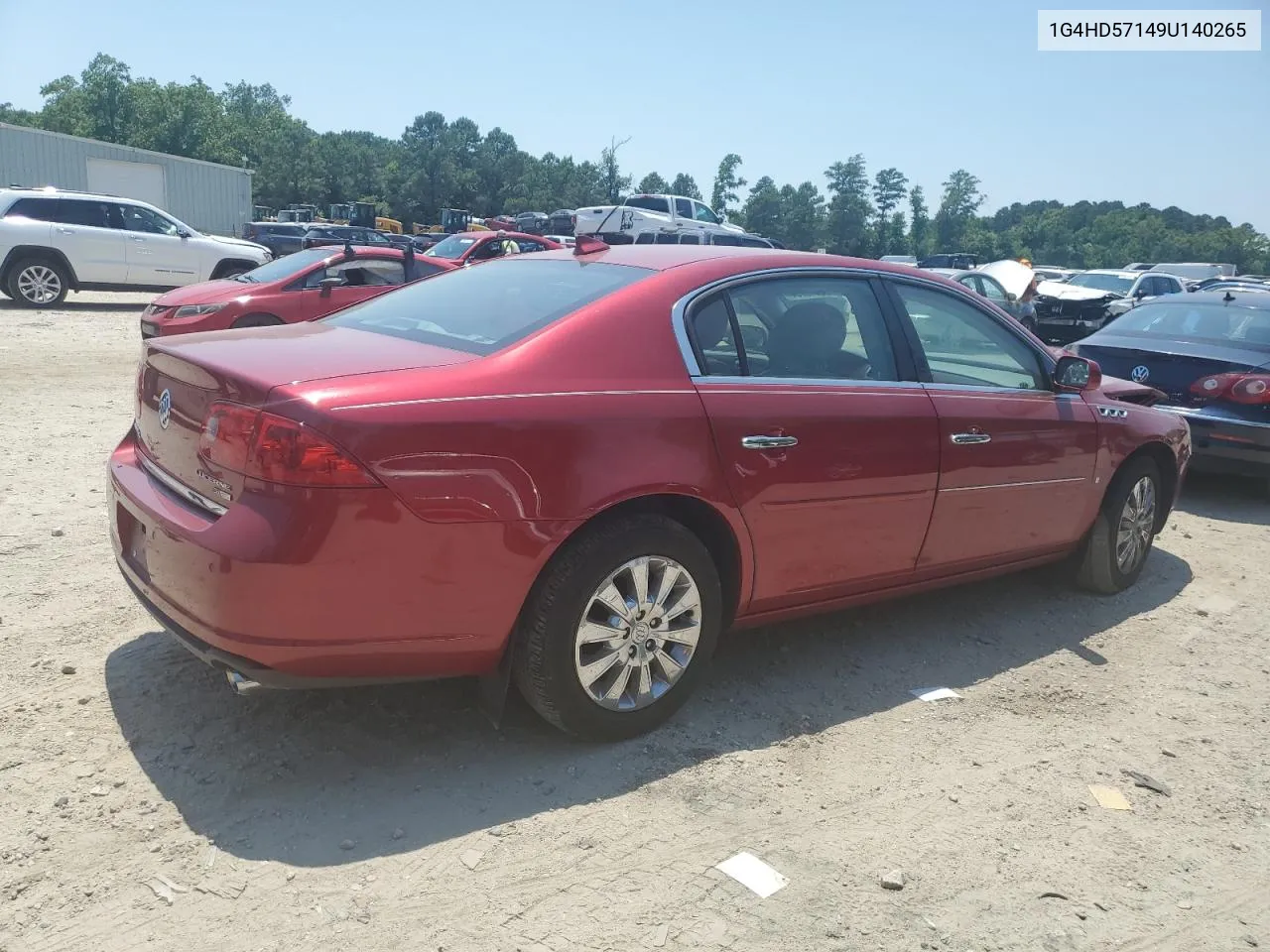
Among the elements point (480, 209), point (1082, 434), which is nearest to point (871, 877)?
point (1082, 434)

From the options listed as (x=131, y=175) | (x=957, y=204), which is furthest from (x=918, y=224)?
(x=131, y=175)

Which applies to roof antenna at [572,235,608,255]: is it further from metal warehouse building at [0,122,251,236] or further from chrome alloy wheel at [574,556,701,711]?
metal warehouse building at [0,122,251,236]

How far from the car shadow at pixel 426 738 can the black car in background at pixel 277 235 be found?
2975cm

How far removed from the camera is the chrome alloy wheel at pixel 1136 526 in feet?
17.6

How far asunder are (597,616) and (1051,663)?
91.3 inches

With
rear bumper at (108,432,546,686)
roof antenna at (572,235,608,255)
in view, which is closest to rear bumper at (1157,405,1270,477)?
roof antenna at (572,235,608,255)

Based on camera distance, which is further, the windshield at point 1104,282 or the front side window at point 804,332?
the windshield at point 1104,282

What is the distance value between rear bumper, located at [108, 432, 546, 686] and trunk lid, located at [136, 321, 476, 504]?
17 cm

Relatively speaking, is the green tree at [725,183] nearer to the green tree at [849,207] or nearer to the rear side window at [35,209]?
the green tree at [849,207]

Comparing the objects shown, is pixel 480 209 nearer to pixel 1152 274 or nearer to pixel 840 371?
pixel 1152 274

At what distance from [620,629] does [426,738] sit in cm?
77

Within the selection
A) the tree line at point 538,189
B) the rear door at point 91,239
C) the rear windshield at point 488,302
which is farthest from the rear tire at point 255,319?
the tree line at point 538,189

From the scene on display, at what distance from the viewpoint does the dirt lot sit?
266cm

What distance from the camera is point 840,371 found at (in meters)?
4.04
